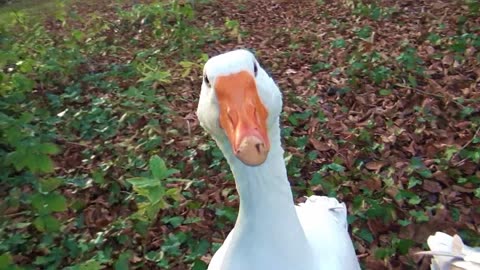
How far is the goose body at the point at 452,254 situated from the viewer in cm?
193

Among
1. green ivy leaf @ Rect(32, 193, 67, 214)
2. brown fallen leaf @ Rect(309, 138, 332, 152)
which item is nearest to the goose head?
green ivy leaf @ Rect(32, 193, 67, 214)

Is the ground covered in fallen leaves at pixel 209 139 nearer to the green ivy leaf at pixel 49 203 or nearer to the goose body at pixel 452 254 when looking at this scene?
the green ivy leaf at pixel 49 203

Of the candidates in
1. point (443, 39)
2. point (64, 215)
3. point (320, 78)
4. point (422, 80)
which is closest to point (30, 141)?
point (64, 215)

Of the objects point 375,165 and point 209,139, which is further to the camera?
point 209,139

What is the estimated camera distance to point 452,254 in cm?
202

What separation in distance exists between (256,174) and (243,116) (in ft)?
0.93

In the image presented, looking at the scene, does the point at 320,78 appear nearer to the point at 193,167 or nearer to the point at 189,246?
the point at 193,167

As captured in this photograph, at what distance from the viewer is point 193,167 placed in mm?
3287

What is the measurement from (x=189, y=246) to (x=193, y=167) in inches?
27.5

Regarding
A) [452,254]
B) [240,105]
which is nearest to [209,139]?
[452,254]

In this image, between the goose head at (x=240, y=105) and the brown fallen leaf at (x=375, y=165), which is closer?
the goose head at (x=240, y=105)

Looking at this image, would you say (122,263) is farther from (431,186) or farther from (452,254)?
(431,186)

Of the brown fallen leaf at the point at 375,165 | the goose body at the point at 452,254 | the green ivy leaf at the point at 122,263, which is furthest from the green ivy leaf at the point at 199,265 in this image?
the brown fallen leaf at the point at 375,165

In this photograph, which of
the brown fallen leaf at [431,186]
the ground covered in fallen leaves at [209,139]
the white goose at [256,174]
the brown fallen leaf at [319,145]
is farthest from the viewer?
the brown fallen leaf at [319,145]
